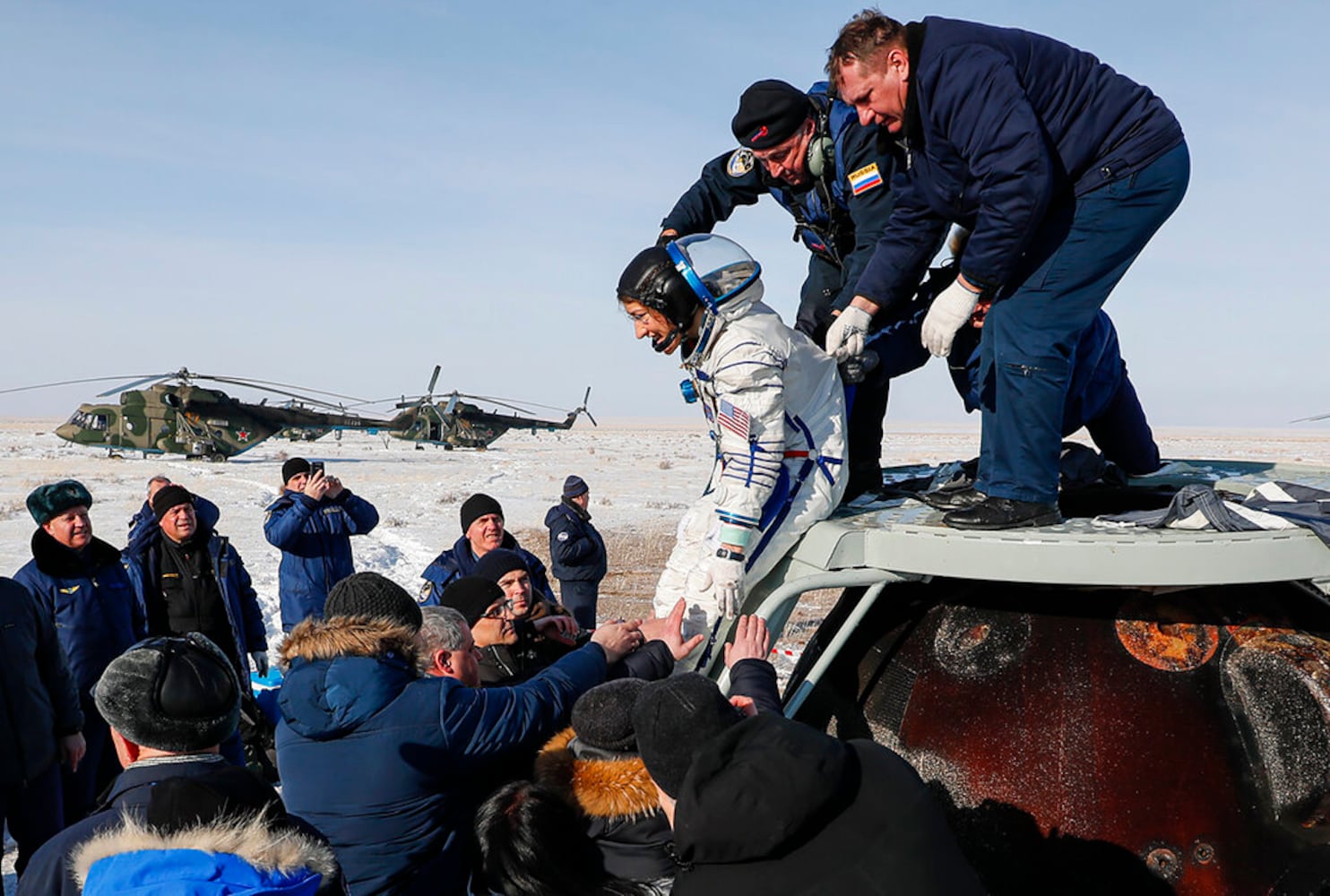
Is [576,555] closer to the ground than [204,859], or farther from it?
closer to the ground

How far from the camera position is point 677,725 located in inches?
82.6

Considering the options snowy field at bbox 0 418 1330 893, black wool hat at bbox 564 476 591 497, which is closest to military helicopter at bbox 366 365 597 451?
snowy field at bbox 0 418 1330 893

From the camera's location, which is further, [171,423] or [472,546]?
[171,423]

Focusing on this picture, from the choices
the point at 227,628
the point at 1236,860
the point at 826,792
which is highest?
the point at 826,792

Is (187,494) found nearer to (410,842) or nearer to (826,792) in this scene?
(410,842)

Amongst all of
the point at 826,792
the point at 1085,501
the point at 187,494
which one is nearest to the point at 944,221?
the point at 1085,501

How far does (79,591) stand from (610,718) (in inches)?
150

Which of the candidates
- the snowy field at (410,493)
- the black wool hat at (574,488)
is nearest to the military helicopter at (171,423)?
the snowy field at (410,493)

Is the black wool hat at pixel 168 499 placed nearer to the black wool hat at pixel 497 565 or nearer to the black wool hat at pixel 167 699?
the black wool hat at pixel 497 565

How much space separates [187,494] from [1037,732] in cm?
507

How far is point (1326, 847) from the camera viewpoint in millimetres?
3094

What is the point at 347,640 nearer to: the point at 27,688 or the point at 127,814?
the point at 127,814

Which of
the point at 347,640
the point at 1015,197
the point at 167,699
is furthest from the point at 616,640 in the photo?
the point at 1015,197

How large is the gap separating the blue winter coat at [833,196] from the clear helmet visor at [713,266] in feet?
2.33
